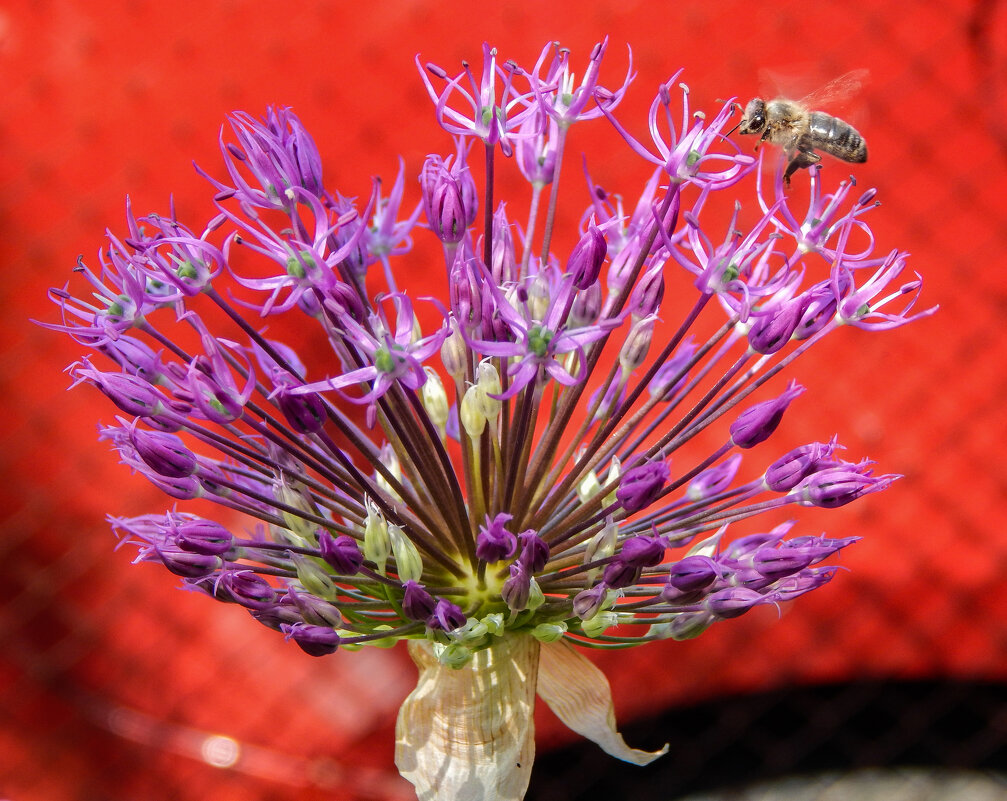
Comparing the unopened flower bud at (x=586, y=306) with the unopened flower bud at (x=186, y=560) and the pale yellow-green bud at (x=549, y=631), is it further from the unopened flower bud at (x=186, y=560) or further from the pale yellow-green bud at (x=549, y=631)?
the unopened flower bud at (x=186, y=560)

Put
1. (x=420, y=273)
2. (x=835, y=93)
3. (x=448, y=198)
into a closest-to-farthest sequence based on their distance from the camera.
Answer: (x=448, y=198) → (x=835, y=93) → (x=420, y=273)

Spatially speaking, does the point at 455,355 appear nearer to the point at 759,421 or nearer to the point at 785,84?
the point at 759,421

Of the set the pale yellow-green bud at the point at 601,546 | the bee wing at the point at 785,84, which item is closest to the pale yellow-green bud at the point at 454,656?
the pale yellow-green bud at the point at 601,546

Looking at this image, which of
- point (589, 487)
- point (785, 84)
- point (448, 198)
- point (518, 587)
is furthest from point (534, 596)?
point (785, 84)

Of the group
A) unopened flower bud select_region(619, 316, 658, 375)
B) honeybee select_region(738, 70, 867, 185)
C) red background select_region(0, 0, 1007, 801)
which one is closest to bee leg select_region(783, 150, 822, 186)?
honeybee select_region(738, 70, 867, 185)

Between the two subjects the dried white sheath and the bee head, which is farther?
the bee head

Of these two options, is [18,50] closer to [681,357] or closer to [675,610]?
[681,357]

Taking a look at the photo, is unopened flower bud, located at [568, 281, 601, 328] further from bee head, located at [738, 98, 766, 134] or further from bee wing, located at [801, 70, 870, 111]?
bee wing, located at [801, 70, 870, 111]
